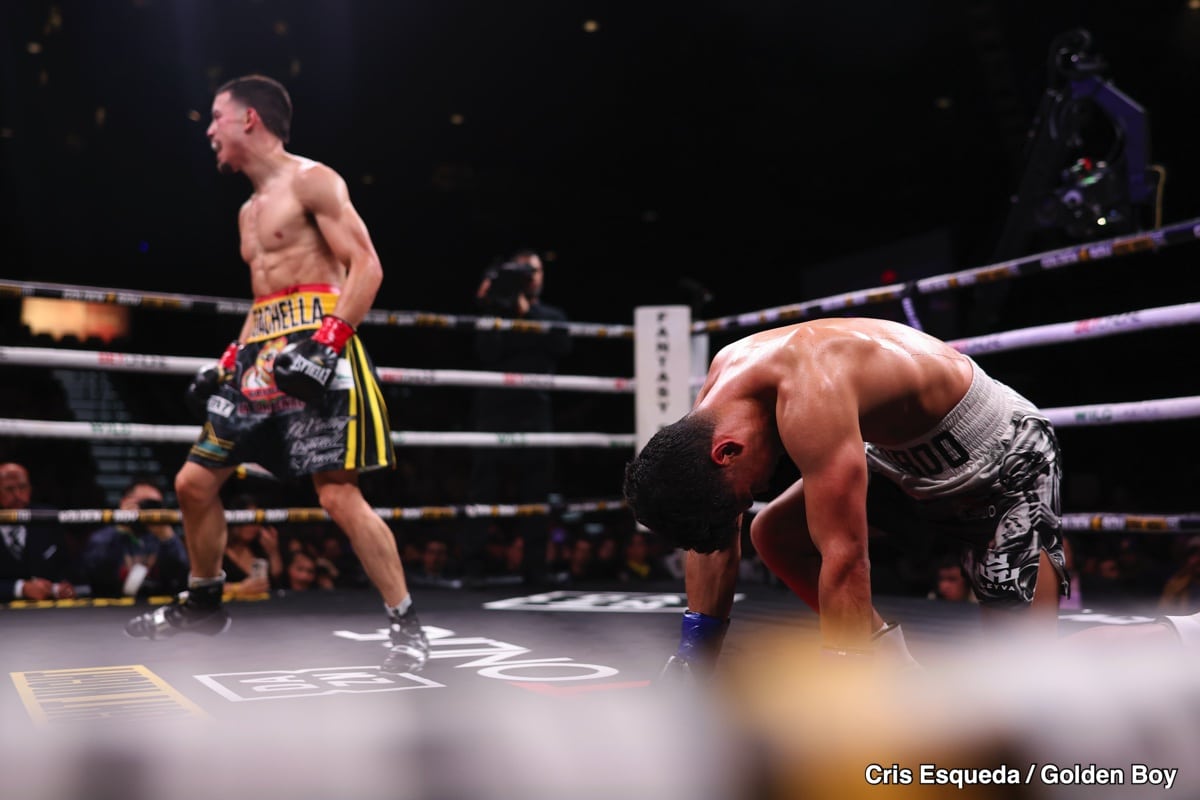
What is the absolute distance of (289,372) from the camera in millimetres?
2303

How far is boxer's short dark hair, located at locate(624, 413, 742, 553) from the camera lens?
150cm

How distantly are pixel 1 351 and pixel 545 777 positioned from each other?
2.47 meters

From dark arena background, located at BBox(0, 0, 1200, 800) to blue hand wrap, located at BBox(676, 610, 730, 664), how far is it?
0.06 m

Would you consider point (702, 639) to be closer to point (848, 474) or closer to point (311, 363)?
point (848, 474)

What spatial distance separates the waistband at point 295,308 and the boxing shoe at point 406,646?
73 cm

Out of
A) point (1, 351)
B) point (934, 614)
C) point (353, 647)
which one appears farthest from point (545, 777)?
point (1, 351)

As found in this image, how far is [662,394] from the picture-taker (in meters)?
3.79

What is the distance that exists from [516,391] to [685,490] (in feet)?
9.02

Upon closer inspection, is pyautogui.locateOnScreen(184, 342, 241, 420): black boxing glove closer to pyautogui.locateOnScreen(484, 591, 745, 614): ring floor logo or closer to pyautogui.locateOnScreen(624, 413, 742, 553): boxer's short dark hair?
pyautogui.locateOnScreen(484, 591, 745, 614): ring floor logo

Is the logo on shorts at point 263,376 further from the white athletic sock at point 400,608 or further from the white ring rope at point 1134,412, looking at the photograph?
the white ring rope at point 1134,412

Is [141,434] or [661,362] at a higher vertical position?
[661,362]

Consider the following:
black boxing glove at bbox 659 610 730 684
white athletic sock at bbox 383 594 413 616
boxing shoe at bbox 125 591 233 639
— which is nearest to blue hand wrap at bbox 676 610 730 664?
black boxing glove at bbox 659 610 730 684

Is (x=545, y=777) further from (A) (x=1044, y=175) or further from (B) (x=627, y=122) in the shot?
(B) (x=627, y=122)

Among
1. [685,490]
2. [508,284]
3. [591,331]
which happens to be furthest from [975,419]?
[508,284]
